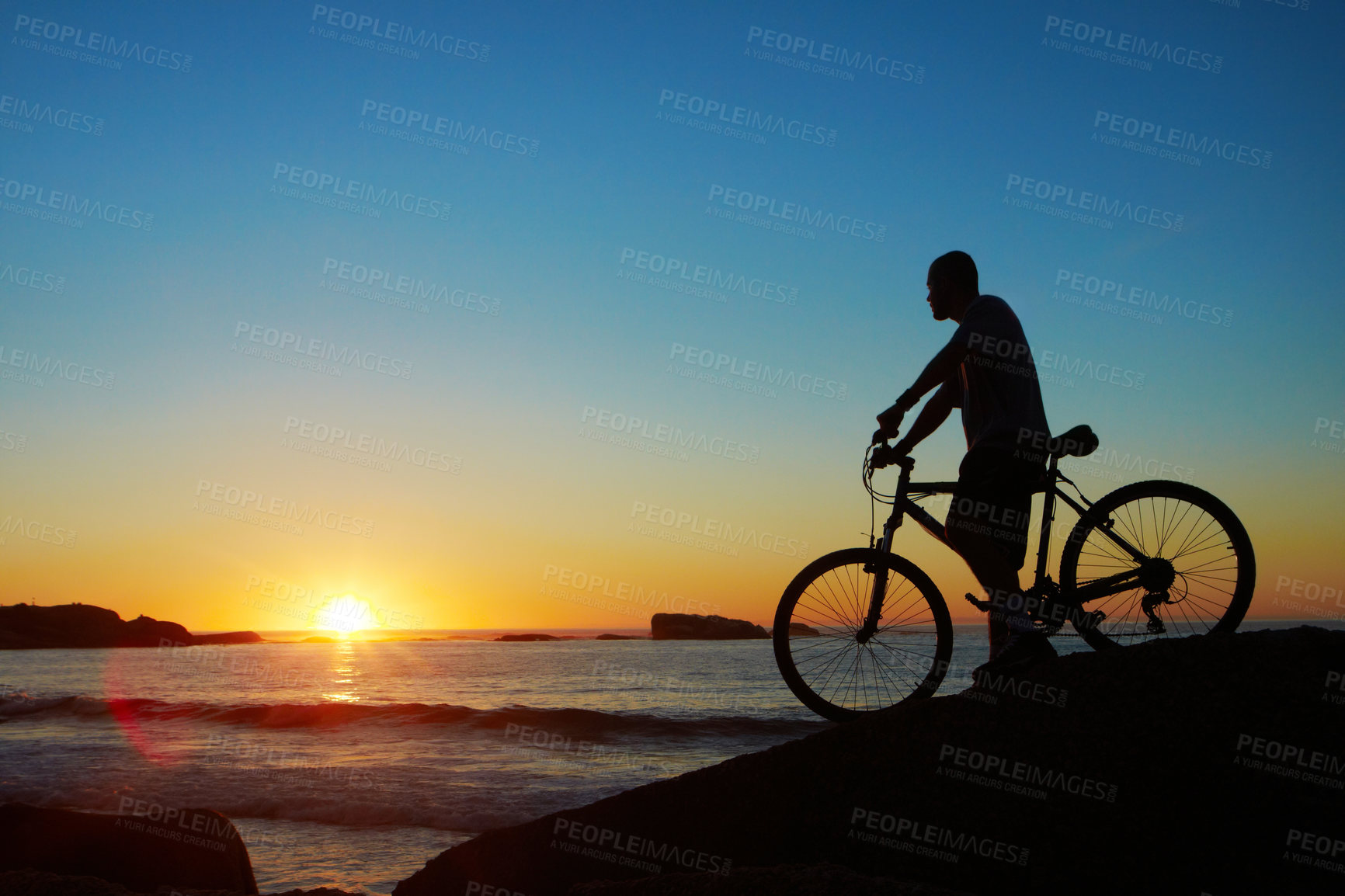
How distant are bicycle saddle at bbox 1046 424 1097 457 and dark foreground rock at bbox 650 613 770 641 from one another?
249 ft

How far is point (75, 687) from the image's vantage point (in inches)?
1135

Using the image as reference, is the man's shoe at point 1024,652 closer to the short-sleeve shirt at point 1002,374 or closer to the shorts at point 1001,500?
the shorts at point 1001,500

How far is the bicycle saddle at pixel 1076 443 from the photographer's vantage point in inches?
155

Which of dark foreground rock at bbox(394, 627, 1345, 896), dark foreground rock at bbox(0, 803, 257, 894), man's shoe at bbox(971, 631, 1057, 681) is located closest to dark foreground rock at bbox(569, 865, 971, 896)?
dark foreground rock at bbox(394, 627, 1345, 896)

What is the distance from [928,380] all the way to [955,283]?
2.30 feet

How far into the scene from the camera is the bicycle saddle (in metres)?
3.94

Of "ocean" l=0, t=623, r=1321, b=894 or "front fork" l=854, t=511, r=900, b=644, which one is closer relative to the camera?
"front fork" l=854, t=511, r=900, b=644

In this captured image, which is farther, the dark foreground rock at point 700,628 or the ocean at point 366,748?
the dark foreground rock at point 700,628

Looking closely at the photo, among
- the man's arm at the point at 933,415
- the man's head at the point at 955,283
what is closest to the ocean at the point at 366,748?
the man's arm at the point at 933,415

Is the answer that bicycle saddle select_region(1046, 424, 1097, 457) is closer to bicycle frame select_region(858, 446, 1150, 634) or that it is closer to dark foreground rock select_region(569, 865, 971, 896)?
bicycle frame select_region(858, 446, 1150, 634)

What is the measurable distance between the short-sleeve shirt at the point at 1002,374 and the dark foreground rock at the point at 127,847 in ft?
20.7

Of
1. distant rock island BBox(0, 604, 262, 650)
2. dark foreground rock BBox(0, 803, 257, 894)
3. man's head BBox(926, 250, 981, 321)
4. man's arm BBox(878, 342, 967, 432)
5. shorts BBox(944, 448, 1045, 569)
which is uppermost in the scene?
man's head BBox(926, 250, 981, 321)

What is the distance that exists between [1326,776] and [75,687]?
3856 cm

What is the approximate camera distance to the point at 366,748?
15.2 metres
